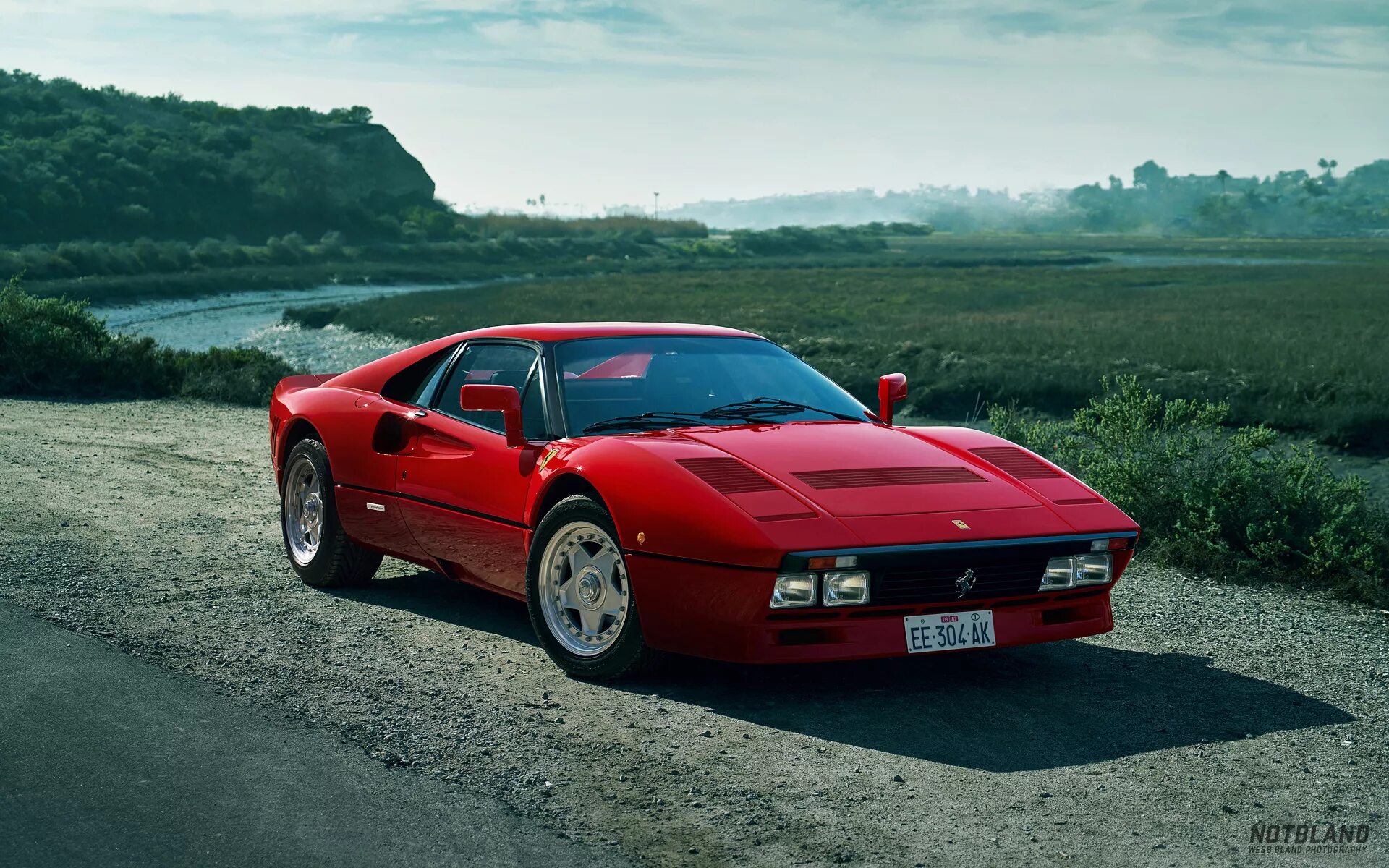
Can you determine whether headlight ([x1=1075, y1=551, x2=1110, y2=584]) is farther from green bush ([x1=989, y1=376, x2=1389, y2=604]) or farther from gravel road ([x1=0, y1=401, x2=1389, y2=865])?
green bush ([x1=989, y1=376, x2=1389, y2=604])

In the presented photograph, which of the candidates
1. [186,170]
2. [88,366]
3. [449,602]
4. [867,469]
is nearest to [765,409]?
[867,469]

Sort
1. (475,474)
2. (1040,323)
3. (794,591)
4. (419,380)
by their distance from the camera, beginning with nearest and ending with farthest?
(794,591) → (475,474) → (419,380) → (1040,323)

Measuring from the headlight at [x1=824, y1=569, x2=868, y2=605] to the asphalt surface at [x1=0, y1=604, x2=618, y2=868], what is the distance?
1.41m

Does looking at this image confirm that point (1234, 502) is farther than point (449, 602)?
Yes

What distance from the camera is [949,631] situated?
5.12m

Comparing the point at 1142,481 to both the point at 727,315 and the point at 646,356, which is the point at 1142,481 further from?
the point at 727,315

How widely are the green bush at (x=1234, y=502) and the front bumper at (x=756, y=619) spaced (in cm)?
345

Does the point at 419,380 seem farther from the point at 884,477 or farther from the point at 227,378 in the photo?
the point at 227,378

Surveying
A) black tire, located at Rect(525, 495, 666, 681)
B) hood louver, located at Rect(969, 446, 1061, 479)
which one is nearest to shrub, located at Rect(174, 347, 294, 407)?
black tire, located at Rect(525, 495, 666, 681)

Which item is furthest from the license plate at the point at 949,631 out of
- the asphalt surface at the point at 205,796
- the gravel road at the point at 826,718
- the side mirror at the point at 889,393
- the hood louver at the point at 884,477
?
the asphalt surface at the point at 205,796

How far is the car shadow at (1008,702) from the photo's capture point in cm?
479

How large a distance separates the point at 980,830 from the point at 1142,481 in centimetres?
574

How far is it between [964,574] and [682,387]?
5.59 ft

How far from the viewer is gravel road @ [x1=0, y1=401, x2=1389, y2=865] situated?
398cm
